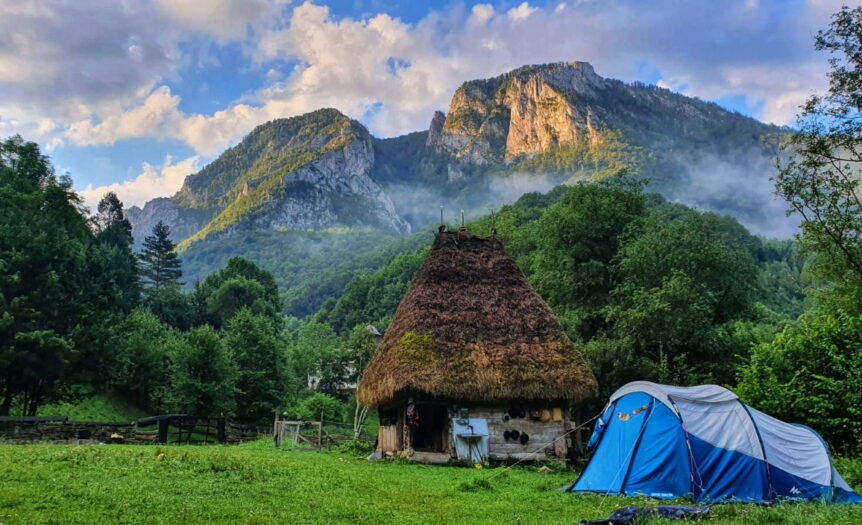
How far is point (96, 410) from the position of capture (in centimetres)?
3047

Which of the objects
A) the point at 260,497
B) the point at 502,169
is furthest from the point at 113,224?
the point at 502,169

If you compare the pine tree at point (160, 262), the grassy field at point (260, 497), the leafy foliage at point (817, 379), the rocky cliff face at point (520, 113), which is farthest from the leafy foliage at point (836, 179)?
the rocky cliff face at point (520, 113)

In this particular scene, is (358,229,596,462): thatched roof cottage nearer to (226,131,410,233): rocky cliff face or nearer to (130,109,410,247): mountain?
(130,109,410,247): mountain

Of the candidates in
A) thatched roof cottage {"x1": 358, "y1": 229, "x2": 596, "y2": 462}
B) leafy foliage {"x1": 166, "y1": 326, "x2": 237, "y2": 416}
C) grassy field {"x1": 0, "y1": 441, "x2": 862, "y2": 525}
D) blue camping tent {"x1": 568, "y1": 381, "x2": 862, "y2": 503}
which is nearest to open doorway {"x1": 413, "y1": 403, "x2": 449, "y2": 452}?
thatched roof cottage {"x1": 358, "y1": 229, "x2": 596, "y2": 462}

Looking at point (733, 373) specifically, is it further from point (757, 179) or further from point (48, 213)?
point (757, 179)

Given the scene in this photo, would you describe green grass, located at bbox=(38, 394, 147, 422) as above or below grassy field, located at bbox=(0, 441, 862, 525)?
below

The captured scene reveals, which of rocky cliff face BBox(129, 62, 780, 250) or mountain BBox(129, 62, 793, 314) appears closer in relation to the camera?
mountain BBox(129, 62, 793, 314)

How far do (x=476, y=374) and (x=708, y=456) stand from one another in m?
8.68

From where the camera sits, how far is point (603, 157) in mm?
121312

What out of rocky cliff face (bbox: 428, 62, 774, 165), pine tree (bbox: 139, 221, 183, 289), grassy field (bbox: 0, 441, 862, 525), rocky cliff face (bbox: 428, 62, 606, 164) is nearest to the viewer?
grassy field (bbox: 0, 441, 862, 525)

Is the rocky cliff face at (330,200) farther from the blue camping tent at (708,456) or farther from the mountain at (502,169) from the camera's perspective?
the blue camping tent at (708,456)

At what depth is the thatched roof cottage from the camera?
18.0m

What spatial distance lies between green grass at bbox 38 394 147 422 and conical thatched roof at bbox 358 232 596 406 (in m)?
17.0

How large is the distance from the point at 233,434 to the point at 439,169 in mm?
173785
